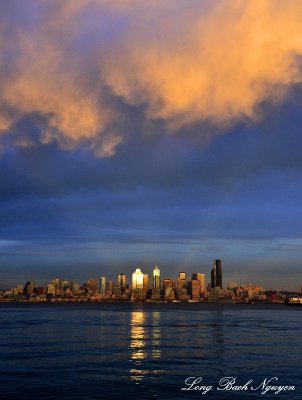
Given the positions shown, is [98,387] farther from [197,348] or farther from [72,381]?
[197,348]

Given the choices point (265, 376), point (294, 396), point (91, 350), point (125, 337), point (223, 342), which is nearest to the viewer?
point (294, 396)

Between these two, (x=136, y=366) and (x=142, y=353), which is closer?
(x=136, y=366)

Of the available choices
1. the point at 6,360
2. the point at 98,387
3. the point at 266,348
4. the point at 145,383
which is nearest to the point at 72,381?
the point at 98,387

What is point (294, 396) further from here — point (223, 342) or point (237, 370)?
point (223, 342)

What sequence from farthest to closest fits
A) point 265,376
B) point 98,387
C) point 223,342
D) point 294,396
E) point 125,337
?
point 125,337, point 223,342, point 265,376, point 98,387, point 294,396

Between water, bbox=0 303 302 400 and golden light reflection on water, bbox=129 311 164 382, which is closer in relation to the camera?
water, bbox=0 303 302 400

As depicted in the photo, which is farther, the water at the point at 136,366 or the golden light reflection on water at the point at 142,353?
the golden light reflection on water at the point at 142,353

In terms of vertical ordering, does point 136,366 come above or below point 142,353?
above

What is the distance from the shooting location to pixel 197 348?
287ft

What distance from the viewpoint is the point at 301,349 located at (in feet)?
285

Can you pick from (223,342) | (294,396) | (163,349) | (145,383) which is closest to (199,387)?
(145,383)

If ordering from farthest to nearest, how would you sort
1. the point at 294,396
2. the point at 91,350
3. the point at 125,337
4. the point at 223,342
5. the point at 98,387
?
the point at 125,337
the point at 223,342
the point at 91,350
the point at 98,387
the point at 294,396

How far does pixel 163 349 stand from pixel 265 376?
93.8ft

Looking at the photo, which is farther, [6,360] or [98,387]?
[6,360]
